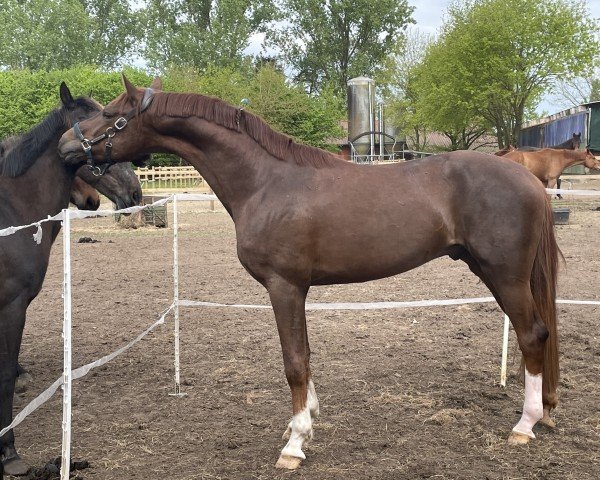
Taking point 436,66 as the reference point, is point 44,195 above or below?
below

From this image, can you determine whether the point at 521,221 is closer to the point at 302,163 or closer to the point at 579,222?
the point at 302,163

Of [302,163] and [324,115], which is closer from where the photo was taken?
[302,163]

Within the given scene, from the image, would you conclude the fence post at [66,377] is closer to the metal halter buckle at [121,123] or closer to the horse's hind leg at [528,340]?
the metal halter buckle at [121,123]

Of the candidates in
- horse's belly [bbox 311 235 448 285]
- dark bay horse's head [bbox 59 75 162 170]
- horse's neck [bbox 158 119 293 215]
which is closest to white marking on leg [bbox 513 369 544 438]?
horse's belly [bbox 311 235 448 285]

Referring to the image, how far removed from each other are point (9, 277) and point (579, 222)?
540 inches

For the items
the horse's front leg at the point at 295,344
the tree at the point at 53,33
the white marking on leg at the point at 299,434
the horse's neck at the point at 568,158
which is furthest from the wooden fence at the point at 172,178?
the tree at the point at 53,33

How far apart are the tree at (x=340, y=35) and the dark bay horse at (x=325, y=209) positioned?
3971 centimetres

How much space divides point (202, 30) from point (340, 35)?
10239mm

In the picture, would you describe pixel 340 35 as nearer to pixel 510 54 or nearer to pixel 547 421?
pixel 510 54

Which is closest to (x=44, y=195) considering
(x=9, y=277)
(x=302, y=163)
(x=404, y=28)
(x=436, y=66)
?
(x=9, y=277)

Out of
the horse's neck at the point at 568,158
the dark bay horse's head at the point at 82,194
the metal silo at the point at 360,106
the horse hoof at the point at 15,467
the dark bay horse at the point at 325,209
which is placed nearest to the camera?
the horse hoof at the point at 15,467

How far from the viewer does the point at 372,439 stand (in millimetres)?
3627

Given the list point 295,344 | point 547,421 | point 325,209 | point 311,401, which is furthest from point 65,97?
point 547,421

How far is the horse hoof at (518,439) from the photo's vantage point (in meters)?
3.53
